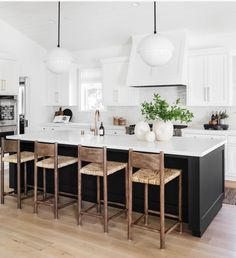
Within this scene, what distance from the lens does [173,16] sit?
5.16 m

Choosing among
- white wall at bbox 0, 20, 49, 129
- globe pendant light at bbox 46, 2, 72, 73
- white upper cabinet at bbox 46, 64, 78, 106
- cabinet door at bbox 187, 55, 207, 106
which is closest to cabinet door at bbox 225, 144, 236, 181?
cabinet door at bbox 187, 55, 207, 106

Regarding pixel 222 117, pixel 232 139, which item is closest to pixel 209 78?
pixel 222 117

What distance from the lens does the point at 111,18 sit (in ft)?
18.2

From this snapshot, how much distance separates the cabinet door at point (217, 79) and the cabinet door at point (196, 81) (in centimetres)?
9

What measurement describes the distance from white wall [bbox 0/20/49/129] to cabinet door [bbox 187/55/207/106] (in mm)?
3627

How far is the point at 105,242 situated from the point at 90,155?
0.88m

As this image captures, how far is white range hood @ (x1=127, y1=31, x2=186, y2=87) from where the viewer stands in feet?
17.7

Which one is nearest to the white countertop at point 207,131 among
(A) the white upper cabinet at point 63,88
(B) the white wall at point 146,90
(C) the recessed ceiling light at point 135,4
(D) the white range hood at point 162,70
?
(B) the white wall at point 146,90

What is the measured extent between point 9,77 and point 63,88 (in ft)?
4.38

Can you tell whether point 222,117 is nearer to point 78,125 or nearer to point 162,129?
point 162,129

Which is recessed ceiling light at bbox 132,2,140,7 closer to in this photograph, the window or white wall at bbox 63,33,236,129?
white wall at bbox 63,33,236,129

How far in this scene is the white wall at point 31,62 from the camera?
6391 millimetres

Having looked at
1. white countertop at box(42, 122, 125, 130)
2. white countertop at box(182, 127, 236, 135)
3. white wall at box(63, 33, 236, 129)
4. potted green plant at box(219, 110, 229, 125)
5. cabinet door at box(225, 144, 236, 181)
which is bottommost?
cabinet door at box(225, 144, 236, 181)

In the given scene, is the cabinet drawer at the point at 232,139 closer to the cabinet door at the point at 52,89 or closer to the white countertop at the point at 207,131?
the white countertop at the point at 207,131
